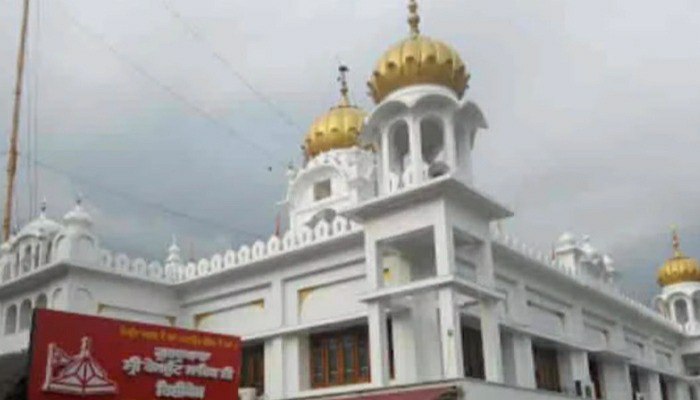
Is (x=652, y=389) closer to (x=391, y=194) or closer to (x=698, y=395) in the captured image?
(x=698, y=395)

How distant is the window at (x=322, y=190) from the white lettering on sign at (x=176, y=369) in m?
10.5

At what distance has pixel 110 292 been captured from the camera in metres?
18.1

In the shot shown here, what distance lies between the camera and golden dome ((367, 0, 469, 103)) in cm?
1644

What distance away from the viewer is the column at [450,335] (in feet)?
46.6

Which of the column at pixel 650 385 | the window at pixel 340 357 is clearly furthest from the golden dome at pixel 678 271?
the window at pixel 340 357

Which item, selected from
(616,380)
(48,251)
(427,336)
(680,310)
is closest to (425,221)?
(427,336)

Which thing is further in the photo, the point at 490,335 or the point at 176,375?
the point at 490,335

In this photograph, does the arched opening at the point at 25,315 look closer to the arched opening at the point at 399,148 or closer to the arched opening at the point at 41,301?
the arched opening at the point at 41,301

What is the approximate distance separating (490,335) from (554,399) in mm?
2285

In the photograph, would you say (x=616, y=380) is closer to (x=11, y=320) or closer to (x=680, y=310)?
(x=680, y=310)

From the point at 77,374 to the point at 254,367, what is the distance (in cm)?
708

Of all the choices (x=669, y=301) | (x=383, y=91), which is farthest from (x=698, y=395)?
(x=383, y=91)

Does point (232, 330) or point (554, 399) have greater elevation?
point (232, 330)

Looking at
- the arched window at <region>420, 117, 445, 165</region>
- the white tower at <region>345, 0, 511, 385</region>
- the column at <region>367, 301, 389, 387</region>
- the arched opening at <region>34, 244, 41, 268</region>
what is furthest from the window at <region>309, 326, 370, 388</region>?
the arched opening at <region>34, 244, 41, 268</region>
